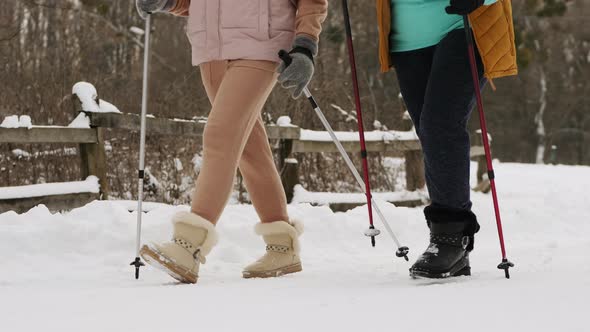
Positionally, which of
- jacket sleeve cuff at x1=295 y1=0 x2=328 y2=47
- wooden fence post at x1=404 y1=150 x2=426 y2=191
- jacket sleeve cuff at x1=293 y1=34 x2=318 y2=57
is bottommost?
wooden fence post at x1=404 y1=150 x2=426 y2=191

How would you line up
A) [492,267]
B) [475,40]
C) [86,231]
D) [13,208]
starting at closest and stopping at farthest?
[475,40] < [492,267] < [86,231] < [13,208]

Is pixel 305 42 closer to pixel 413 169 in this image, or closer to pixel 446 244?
pixel 446 244

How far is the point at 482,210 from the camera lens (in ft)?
22.7

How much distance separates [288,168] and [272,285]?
4094mm

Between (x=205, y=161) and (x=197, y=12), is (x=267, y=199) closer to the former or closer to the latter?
(x=205, y=161)

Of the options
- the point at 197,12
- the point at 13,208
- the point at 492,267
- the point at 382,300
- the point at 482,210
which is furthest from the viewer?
the point at 482,210

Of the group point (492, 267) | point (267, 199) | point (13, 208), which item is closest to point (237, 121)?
point (267, 199)

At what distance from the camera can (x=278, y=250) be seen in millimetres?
3529

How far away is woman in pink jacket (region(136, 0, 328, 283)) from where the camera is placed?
313cm

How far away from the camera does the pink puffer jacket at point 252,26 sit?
327cm

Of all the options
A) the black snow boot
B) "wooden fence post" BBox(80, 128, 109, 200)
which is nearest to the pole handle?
the black snow boot

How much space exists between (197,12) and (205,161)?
674 mm

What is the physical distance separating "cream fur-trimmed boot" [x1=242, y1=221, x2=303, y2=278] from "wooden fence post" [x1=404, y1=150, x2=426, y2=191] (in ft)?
16.4

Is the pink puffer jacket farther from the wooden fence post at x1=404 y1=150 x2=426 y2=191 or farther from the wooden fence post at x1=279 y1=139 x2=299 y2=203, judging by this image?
the wooden fence post at x1=404 y1=150 x2=426 y2=191
